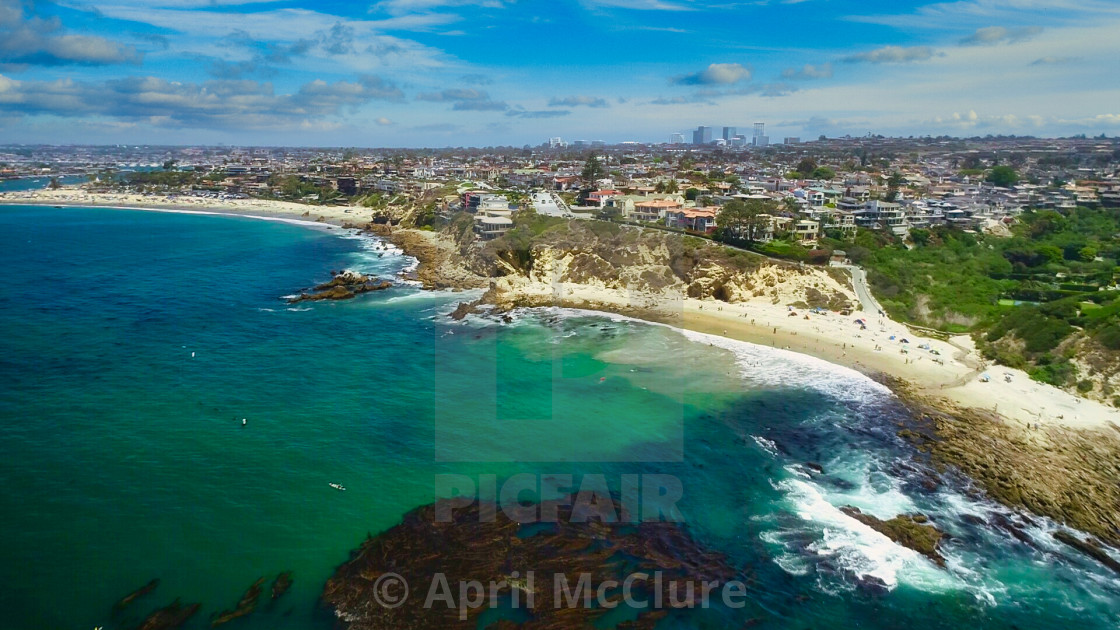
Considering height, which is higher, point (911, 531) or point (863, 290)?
point (863, 290)

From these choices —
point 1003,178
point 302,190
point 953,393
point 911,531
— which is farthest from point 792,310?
point 302,190

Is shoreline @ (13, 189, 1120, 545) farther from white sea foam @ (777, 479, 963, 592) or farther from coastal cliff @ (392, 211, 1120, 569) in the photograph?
white sea foam @ (777, 479, 963, 592)

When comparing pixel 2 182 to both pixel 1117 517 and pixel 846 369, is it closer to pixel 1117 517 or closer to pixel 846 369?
pixel 846 369

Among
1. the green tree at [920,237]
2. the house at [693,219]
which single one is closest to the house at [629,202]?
the house at [693,219]

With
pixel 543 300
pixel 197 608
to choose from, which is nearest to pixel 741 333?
pixel 543 300

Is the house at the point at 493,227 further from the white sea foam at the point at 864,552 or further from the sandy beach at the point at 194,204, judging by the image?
the sandy beach at the point at 194,204

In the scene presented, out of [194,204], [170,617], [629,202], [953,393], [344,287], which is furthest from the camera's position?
A: [194,204]

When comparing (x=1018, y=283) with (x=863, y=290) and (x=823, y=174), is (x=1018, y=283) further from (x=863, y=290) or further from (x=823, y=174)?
(x=823, y=174)
